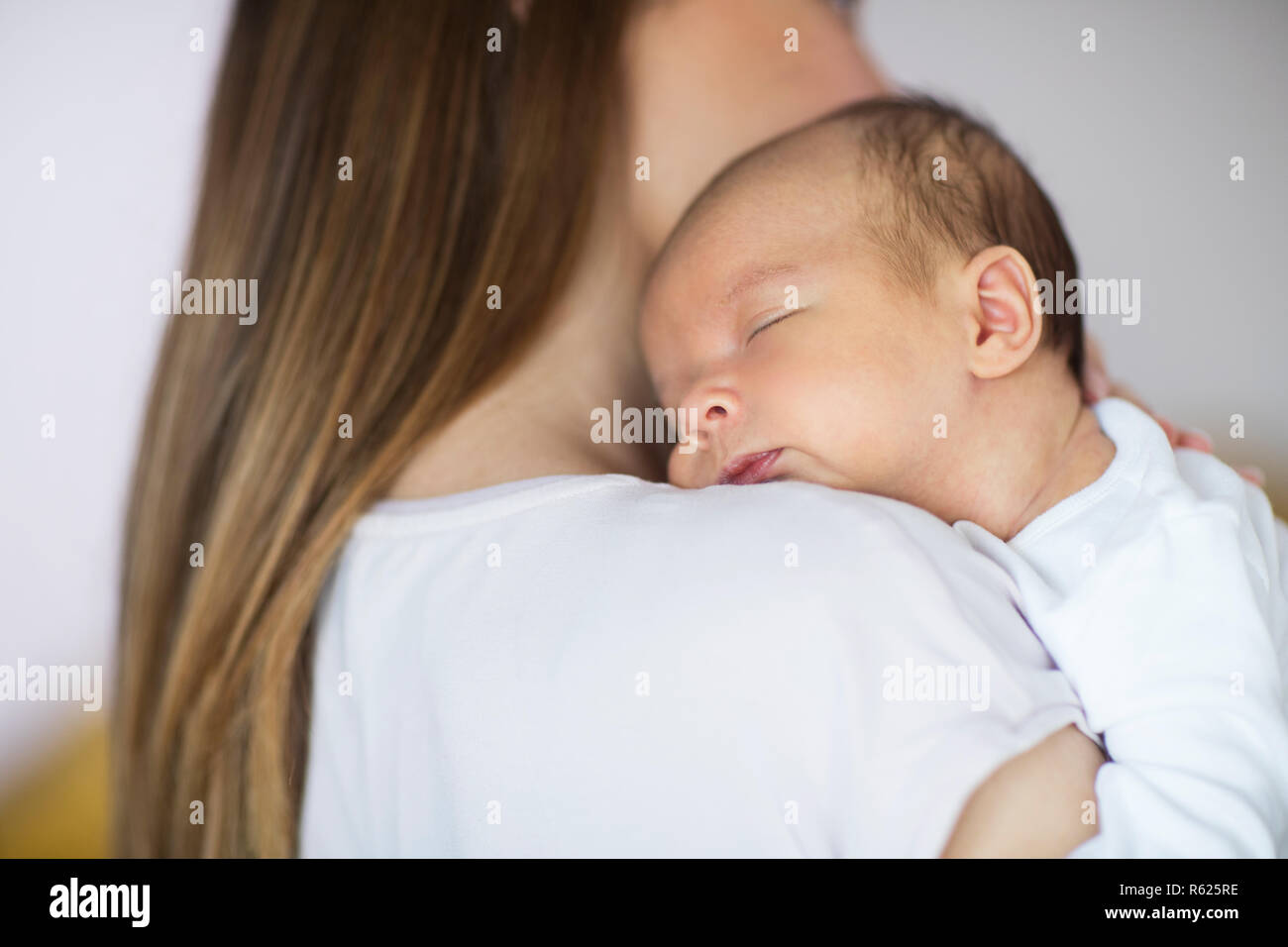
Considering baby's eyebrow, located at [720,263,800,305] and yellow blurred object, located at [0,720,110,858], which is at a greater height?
baby's eyebrow, located at [720,263,800,305]

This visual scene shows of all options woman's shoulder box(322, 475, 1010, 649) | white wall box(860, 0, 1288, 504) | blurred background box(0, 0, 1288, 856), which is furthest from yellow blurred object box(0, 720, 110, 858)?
white wall box(860, 0, 1288, 504)

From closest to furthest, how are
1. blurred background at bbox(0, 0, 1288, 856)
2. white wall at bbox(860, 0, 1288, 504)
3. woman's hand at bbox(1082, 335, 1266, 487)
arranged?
woman's hand at bbox(1082, 335, 1266, 487)
blurred background at bbox(0, 0, 1288, 856)
white wall at bbox(860, 0, 1288, 504)

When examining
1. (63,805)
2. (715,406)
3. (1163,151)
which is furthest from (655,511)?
(1163,151)

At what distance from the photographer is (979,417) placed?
0.83 meters

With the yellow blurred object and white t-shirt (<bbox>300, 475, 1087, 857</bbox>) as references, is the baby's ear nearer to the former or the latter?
white t-shirt (<bbox>300, 475, 1087, 857</bbox>)

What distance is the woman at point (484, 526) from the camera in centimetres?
61

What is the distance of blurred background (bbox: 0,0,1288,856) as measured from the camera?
1090 mm

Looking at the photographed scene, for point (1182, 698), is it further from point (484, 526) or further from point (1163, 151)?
point (1163, 151)

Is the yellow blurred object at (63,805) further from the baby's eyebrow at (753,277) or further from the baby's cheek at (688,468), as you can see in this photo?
the baby's eyebrow at (753,277)
